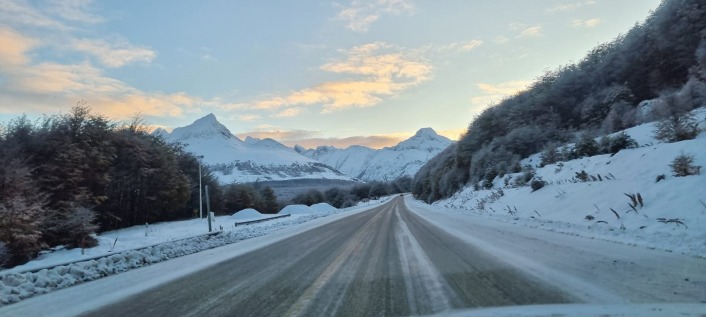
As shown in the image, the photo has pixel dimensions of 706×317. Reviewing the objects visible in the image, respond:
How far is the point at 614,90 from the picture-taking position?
85.1 feet

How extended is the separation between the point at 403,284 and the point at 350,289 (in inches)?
30.5

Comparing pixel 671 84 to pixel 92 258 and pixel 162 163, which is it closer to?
pixel 92 258

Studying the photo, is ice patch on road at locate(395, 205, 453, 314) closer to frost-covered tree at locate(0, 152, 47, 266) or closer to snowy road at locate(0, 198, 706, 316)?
snowy road at locate(0, 198, 706, 316)

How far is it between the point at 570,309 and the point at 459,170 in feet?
147

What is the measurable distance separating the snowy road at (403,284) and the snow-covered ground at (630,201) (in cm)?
95

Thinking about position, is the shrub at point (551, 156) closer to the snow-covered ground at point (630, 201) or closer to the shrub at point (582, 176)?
the snow-covered ground at point (630, 201)

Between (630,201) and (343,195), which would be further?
(343,195)

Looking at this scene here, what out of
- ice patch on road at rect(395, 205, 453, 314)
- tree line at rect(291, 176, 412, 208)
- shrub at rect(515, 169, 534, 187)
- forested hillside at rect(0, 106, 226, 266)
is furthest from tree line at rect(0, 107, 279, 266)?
tree line at rect(291, 176, 412, 208)

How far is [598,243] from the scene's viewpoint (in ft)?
27.8

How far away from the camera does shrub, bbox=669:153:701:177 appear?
987cm

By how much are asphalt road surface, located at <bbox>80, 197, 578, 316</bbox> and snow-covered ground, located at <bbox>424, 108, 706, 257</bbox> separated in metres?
3.29

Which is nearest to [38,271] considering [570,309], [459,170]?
[570,309]

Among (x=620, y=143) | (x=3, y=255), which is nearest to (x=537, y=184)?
(x=620, y=143)

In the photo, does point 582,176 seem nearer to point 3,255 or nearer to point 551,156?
point 551,156
